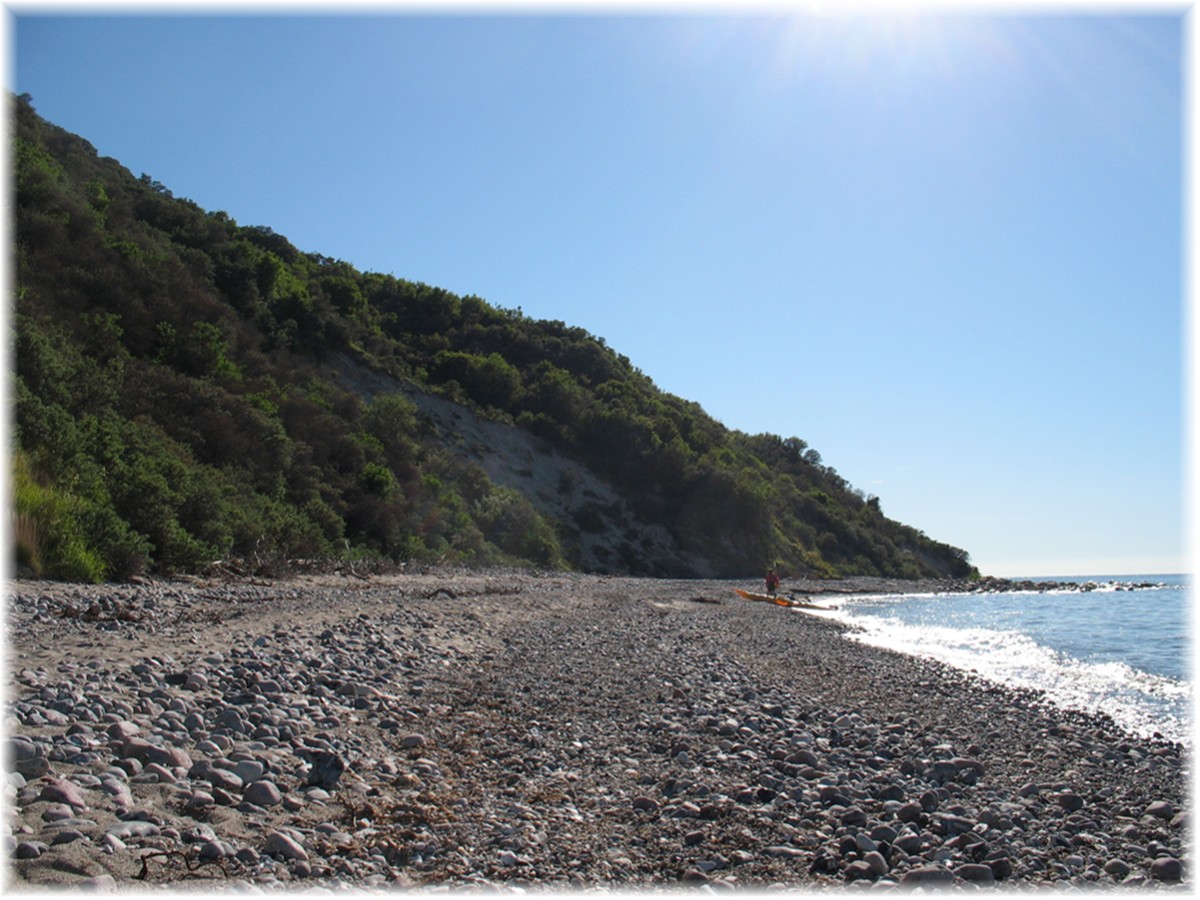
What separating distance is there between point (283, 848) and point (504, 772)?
2.32m

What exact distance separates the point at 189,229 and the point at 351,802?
131ft

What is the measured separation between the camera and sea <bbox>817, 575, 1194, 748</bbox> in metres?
11.7

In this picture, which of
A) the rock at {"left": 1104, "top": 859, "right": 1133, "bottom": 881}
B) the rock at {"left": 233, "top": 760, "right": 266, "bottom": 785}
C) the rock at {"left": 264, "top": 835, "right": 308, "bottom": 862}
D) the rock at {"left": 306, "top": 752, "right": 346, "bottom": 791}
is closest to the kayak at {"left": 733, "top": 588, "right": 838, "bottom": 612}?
the rock at {"left": 1104, "top": 859, "right": 1133, "bottom": 881}

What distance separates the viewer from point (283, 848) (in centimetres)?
406

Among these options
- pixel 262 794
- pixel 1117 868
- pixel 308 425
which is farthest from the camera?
pixel 308 425

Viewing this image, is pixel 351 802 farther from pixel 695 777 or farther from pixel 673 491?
pixel 673 491

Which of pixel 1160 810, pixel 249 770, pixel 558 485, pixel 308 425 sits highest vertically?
pixel 308 425

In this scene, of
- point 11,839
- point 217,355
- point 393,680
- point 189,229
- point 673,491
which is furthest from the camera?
point 673,491

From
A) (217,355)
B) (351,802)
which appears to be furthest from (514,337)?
(351,802)

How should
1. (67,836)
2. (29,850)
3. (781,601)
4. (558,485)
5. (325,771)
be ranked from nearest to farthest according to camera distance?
(29,850), (67,836), (325,771), (781,601), (558,485)

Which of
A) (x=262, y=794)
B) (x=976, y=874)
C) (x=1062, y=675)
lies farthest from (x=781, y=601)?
(x=262, y=794)

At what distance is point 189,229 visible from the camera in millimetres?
37969

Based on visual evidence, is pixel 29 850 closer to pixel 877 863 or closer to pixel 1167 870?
pixel 877 863

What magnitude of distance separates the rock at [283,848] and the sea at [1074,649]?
9.76 metres
